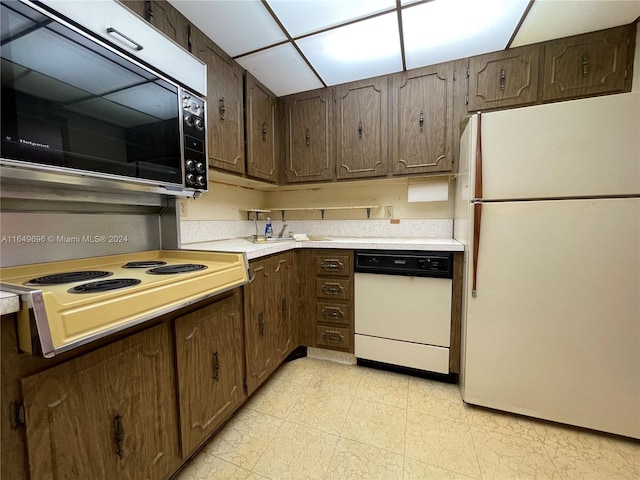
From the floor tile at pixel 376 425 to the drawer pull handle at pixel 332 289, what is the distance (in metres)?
0.68

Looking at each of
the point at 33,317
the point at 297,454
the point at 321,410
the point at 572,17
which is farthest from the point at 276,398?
the point at 572,17

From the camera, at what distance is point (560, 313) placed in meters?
1.28

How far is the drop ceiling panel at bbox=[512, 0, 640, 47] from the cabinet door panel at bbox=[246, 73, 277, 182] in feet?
5.49

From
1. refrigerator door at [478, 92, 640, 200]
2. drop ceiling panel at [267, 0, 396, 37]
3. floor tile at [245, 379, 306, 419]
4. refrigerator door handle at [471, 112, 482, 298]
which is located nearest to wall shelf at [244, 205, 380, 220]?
refrigerator door handle at [471, 112, 482, 298]

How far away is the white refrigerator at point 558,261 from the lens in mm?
1182

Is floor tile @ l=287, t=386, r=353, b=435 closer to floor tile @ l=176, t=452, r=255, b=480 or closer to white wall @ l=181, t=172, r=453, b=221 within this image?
floor tile @ l=176, t=452, r=255, b=480

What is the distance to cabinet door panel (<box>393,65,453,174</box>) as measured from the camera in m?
1.80

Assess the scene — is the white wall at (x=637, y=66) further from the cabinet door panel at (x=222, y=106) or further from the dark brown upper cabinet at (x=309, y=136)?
the cabinet door panel at (x=222, y=106)

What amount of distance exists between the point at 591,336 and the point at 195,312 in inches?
72.8

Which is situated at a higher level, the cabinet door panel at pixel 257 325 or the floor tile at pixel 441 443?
the cabinet door panel at pixel 257 325

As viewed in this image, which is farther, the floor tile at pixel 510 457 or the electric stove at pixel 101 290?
the floor tile at pixel 510 457

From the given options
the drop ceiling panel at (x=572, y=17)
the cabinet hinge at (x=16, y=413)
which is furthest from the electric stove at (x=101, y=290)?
the drop ceiling panel at (x=572, y=17)

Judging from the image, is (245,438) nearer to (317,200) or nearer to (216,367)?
(216,367)

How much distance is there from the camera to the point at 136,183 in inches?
39.1
